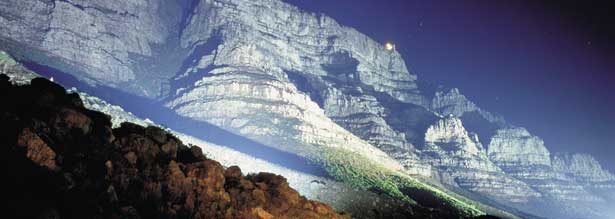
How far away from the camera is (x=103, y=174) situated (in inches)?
1630

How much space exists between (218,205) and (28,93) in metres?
20.7

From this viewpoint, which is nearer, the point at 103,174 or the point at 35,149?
the point at 35,149

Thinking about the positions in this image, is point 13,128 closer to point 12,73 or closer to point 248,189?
point 248,189

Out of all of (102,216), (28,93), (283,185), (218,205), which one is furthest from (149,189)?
(283,185)

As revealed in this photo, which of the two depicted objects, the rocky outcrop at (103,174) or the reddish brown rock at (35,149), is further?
the reddish brown rock at (35,149)

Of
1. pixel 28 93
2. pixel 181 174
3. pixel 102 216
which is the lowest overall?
pixel 102 216

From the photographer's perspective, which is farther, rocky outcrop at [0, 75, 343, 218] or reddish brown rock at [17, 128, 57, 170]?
reddish brown rock at [17, 128, 57, 170]

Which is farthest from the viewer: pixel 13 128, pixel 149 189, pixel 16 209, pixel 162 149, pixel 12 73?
pixel 12 73

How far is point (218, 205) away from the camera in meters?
46.7

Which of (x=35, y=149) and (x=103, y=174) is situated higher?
(x=35, y=149)

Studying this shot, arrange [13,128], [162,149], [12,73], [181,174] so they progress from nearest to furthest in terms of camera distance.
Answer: [13,128] → [181,174] → [162,149] → [12,73]

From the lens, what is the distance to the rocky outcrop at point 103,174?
33.5 meters

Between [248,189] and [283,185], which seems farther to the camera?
[283,185]

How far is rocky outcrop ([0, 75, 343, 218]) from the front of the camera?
33469 millimetres
